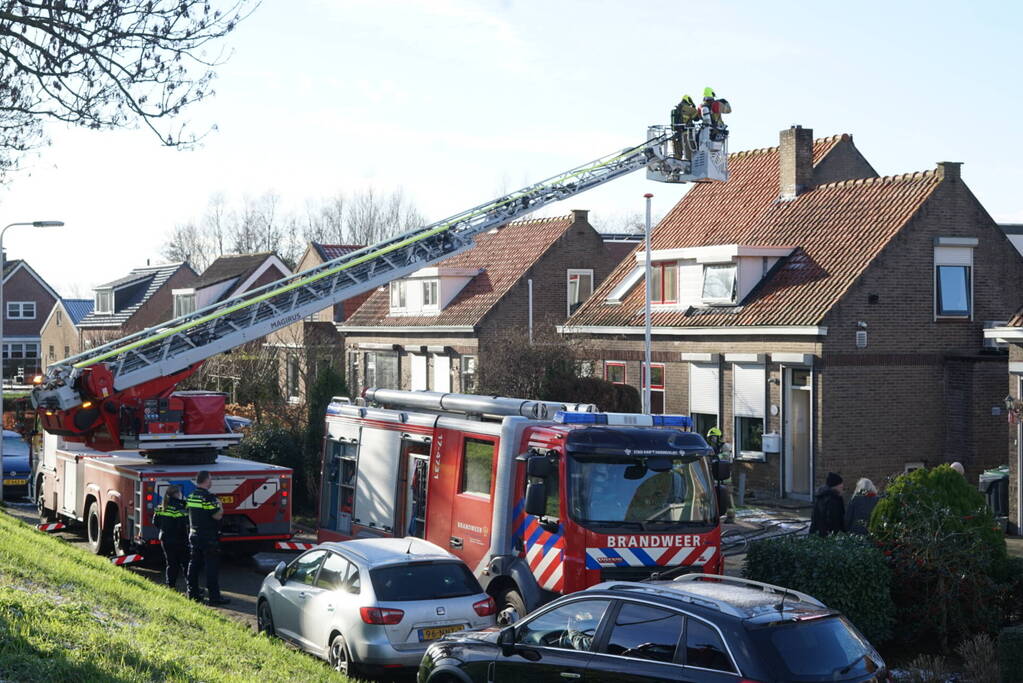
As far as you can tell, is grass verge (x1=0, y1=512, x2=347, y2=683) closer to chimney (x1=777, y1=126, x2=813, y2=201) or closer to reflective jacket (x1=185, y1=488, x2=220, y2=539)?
reflective jacket (x1=185, y1=488, x2=220, y2=539)

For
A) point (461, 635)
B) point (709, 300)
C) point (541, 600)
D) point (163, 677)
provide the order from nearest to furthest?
point (163, 677) → point (461, 635) → point (541, 600) → point (709, 300)

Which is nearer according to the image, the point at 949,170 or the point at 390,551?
the point at 390,551

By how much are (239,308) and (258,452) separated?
791 cm

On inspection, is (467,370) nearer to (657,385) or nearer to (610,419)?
(657,385)

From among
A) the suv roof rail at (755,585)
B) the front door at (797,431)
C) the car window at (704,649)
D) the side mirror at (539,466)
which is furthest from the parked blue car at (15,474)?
the car window at (704,649)

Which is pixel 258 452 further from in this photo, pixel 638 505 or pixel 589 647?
pixel 589 647

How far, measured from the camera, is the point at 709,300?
29.1m

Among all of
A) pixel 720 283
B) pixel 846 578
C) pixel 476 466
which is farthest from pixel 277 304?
pixel 720 283

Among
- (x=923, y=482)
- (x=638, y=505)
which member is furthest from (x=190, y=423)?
(x=923, y=482)

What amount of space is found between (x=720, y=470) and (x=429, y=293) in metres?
27.9

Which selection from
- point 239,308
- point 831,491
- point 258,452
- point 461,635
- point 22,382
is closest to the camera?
point 461,635

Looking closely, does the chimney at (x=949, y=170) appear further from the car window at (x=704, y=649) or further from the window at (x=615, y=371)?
the car window at (x=704, y=649)

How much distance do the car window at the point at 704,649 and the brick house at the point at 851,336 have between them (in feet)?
58.3

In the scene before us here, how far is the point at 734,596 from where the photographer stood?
29.0 ft
